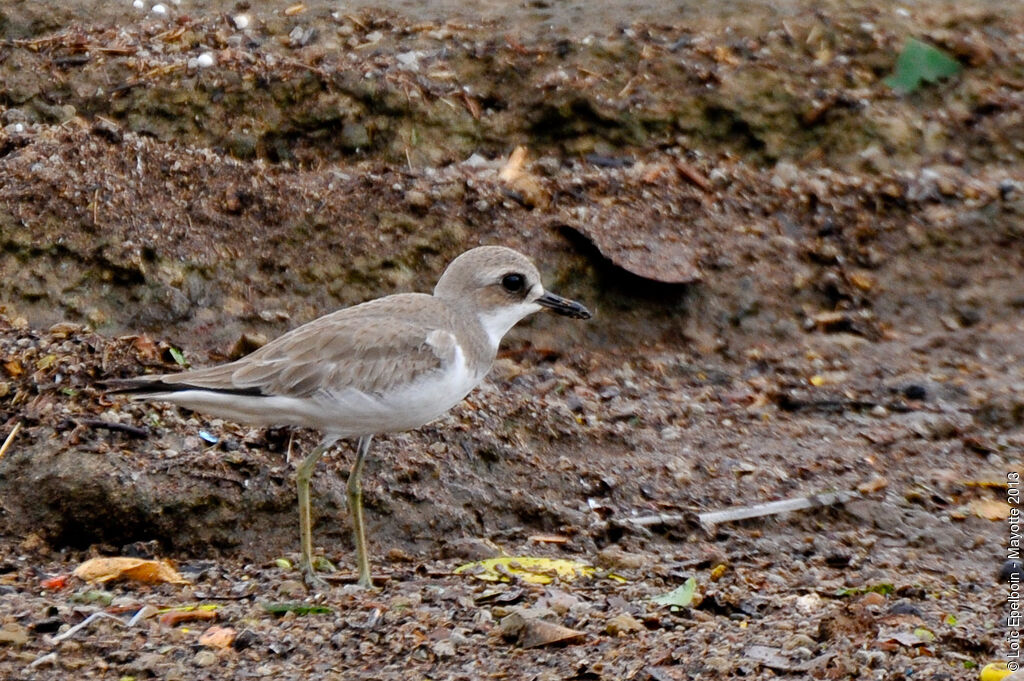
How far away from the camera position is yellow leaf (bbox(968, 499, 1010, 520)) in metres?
6.53

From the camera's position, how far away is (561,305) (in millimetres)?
6723

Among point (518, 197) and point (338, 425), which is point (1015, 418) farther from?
point (338, 425)

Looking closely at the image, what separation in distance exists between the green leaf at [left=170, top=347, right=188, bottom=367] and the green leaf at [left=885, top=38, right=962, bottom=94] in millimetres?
5212

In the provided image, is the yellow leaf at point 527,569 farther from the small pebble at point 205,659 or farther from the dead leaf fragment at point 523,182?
the dead leaf fragment at point 523,182

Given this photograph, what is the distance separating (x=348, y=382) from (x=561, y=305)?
1.33 meters

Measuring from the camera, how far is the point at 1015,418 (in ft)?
24.5

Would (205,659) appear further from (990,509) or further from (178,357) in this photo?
(990,509)

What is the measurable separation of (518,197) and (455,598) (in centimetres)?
345

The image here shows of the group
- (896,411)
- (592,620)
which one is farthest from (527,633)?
(896,411)

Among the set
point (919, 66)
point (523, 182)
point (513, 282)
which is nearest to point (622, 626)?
point (513, 282)

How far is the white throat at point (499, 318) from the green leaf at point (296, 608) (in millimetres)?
1529

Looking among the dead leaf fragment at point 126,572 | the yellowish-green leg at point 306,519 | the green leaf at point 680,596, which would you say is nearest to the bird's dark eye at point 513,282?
the yellowish-green leg at point 306,519

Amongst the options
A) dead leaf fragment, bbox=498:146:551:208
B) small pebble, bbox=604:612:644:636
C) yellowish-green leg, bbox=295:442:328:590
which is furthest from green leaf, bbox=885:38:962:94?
small pebble, bbox=604:612:644:636

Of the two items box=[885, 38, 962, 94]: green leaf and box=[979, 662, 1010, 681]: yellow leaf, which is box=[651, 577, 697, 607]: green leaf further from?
box=[885, 38, 962, 94]: green leaf
